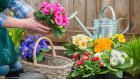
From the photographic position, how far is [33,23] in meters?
2.33

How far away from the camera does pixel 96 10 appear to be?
4422mm

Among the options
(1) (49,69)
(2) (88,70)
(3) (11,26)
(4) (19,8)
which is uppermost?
(4) (19,8)

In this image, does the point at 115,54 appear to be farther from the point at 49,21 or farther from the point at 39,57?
the point at 39,57

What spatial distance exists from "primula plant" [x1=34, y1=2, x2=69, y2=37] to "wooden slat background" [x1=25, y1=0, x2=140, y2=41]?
6.59 feet

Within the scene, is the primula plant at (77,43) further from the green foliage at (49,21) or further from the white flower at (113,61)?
the white flower at (113,61)

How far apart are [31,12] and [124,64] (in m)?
1.13

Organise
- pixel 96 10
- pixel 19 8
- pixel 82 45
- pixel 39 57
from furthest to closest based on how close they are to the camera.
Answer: pixel 96 10
pixel 39 57
pixel 19 8
pixel 82 45

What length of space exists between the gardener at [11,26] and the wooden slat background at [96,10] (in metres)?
1.77

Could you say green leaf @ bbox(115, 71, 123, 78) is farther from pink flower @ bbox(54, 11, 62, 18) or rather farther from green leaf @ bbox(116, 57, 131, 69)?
pink flower @ bbox(54, 11, 62, 18)

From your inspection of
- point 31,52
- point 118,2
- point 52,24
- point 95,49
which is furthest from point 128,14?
point 95,49

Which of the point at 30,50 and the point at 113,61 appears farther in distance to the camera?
the point at 30,50

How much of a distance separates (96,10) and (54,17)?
210 cm

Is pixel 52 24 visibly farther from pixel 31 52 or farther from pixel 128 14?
pixel 128 14

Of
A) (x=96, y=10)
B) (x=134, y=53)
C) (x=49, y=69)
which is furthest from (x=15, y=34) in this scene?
(x=134, y=53)
